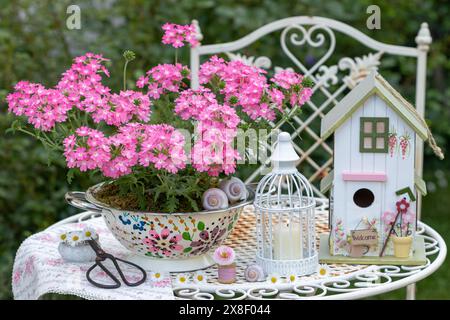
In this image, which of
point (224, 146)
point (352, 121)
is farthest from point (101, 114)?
point (352, 121)

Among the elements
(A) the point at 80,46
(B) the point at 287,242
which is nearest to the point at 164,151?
A: (B) the point at 287,242

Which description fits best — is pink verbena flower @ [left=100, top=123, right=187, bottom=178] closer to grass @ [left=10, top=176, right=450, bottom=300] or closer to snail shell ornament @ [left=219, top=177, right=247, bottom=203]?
snail shell ornament @ [left=219, top=177, right=247, bottom=203]

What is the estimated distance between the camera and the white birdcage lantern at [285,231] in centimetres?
169

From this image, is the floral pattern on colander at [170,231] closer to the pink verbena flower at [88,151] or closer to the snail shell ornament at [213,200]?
the snail shell ornament at [213,200]

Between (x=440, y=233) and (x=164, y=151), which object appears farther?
(x=440, y=233)

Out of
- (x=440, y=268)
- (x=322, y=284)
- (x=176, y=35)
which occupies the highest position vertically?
(x=176, y=35)

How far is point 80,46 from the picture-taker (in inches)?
127

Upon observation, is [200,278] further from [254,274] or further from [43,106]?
[43,106]

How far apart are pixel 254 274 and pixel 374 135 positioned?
399mm

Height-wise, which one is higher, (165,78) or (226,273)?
(165,78)

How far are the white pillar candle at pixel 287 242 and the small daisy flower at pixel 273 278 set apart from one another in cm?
4

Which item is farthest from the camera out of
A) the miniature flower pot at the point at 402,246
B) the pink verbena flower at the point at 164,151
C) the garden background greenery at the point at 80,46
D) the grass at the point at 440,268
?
Result: the grass at the point at 440,268

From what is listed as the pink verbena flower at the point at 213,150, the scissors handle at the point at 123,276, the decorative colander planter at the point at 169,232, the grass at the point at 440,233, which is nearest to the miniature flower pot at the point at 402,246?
the decorative colander planter at the point at 169,232

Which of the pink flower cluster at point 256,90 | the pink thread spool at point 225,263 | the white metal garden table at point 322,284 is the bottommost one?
the white metal garden table at point 322,284
